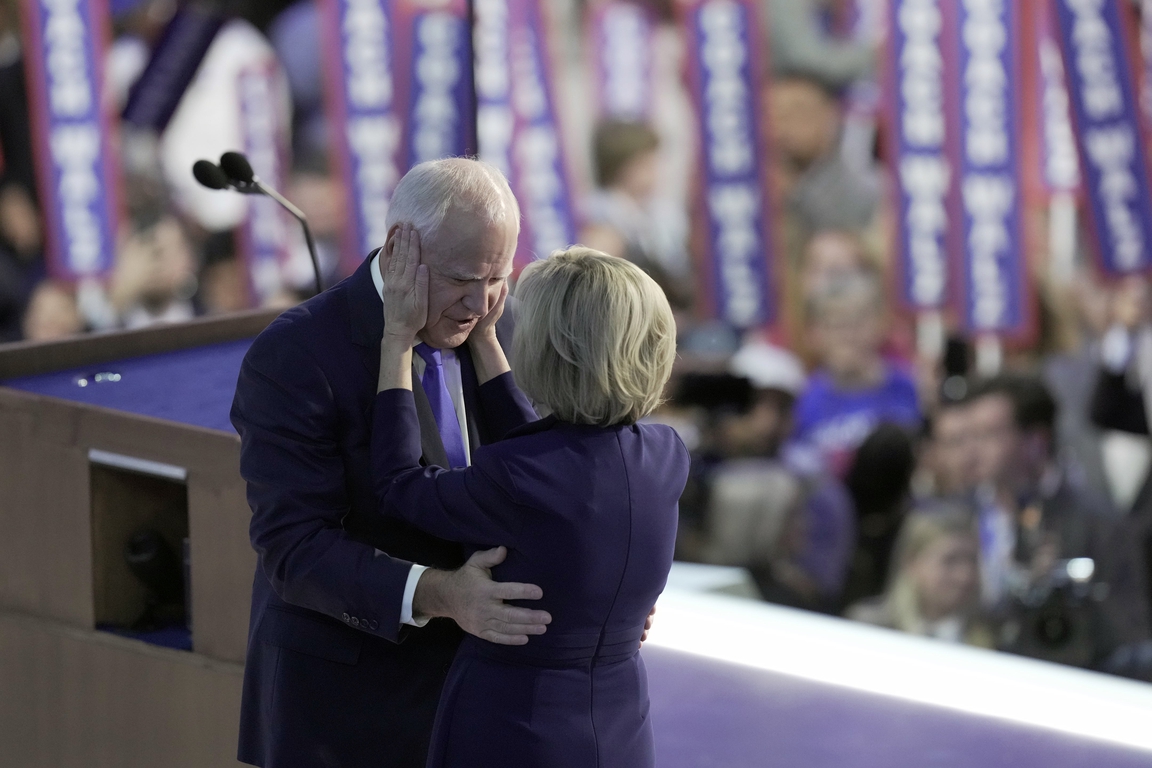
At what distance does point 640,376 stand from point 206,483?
969mm

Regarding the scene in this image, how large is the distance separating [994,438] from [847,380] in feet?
1.56

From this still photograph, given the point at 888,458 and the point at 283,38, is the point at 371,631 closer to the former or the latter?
the point at 888,458

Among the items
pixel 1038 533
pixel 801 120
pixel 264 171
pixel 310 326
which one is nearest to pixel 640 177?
pixel 801 120

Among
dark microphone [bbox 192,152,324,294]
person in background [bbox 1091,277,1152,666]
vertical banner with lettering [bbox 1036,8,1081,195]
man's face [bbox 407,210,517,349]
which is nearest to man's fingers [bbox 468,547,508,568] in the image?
man's face [bbox 407,210,517,349]

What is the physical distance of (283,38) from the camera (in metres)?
5.07

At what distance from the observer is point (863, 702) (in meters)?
3.64

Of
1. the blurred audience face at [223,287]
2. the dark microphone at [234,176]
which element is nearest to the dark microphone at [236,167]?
the dark microphone at [234,176]

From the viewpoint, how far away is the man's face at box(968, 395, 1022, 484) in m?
3.81

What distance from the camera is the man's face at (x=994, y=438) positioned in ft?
12.5

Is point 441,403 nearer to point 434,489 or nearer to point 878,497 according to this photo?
point 434,489

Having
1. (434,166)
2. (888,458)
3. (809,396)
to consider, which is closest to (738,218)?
(809,396)

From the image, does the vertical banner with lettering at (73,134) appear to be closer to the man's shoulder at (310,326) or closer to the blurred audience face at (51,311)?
the blurred audience face at (51,311)

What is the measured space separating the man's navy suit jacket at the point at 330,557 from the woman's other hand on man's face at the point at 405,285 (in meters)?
0.09

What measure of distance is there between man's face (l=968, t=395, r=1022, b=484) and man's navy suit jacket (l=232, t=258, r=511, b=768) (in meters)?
2.35
